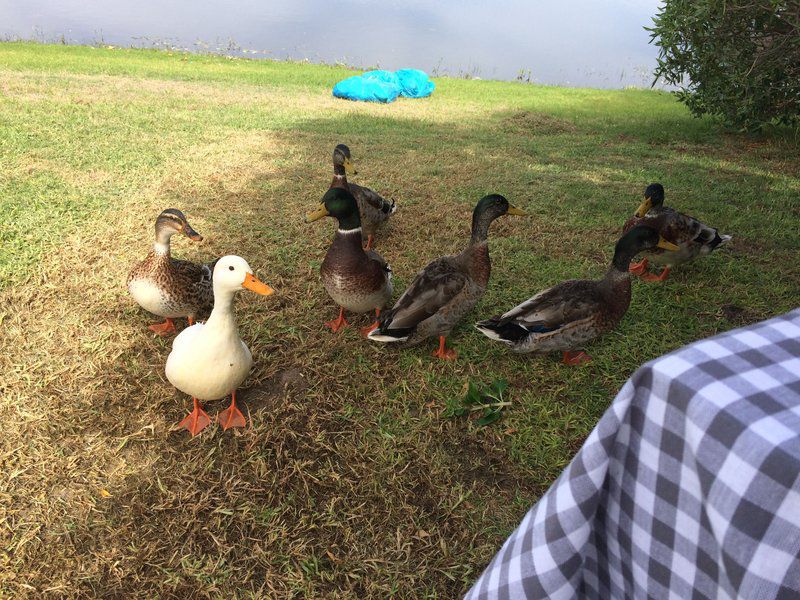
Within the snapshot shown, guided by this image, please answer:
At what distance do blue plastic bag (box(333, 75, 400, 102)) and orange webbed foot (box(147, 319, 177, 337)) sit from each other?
8724 mm

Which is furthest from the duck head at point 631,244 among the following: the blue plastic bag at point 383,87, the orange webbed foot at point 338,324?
the blue plastic bag at point 383,87

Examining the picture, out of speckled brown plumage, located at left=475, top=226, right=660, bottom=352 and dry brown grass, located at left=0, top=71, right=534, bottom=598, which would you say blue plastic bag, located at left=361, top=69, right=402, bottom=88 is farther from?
speckled brown plumage, located at left=475, top=226, right=660, bottom=352

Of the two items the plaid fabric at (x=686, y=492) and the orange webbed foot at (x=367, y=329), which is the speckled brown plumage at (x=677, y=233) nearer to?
the orange webbed foot at (x=367, y=329)

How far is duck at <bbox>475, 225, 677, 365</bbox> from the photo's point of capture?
3.05 metres

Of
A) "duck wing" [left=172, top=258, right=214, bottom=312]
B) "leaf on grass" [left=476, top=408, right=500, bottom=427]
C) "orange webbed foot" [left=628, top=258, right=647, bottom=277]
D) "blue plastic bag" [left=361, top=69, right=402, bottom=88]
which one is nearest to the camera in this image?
"leaf on grass" [left=476, top=408, right=500, bottom=427]

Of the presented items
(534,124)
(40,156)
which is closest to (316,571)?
(40,156)

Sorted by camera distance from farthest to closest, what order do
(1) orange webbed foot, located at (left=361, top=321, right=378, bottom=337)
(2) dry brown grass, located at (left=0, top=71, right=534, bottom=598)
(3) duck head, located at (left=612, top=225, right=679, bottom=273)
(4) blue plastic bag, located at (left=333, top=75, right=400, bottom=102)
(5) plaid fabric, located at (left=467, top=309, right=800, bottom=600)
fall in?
(4) blue plastic bag, located at (left=333, top=75, right=400, bottom=102) → (1) orange webbed foot, located at (left=361, top=321, right=378, bottom=337) → (3) duck head, located at (left=612, top=225, right=679, bottom=273) → (2) dry brown grass, located at (left=0, top=71, right=534, bottom=598) → (5) plaid fabric, located at (left=467, top=309, right=800, bottom=600)

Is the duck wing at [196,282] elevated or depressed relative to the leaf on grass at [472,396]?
elevated

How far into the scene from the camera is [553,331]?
3.05 metres

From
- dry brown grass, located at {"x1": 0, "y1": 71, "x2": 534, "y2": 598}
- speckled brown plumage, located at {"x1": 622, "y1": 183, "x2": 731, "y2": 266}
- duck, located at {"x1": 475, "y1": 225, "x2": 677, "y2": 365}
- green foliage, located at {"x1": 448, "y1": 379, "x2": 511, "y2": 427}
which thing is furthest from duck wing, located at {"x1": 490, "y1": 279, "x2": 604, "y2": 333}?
speckled brown plumage, located at {"x1": 622, "y1": 183, "x2": 731, "y2": 266}

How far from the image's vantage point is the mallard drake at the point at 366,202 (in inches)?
173

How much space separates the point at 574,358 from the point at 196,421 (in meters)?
2.26

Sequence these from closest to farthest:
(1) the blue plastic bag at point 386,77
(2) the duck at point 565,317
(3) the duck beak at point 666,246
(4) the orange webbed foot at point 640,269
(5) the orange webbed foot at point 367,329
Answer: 1. (2) the duck at point 565,317
2. (5) the orange webbed foot at point 367,329
3. (3) the duck beak at point 666,246
4. (4) the orange webbed foot at point 640,269
5. (1) the blue plastic bag at point 386,77

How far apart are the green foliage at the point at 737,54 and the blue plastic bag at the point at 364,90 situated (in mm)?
5606
